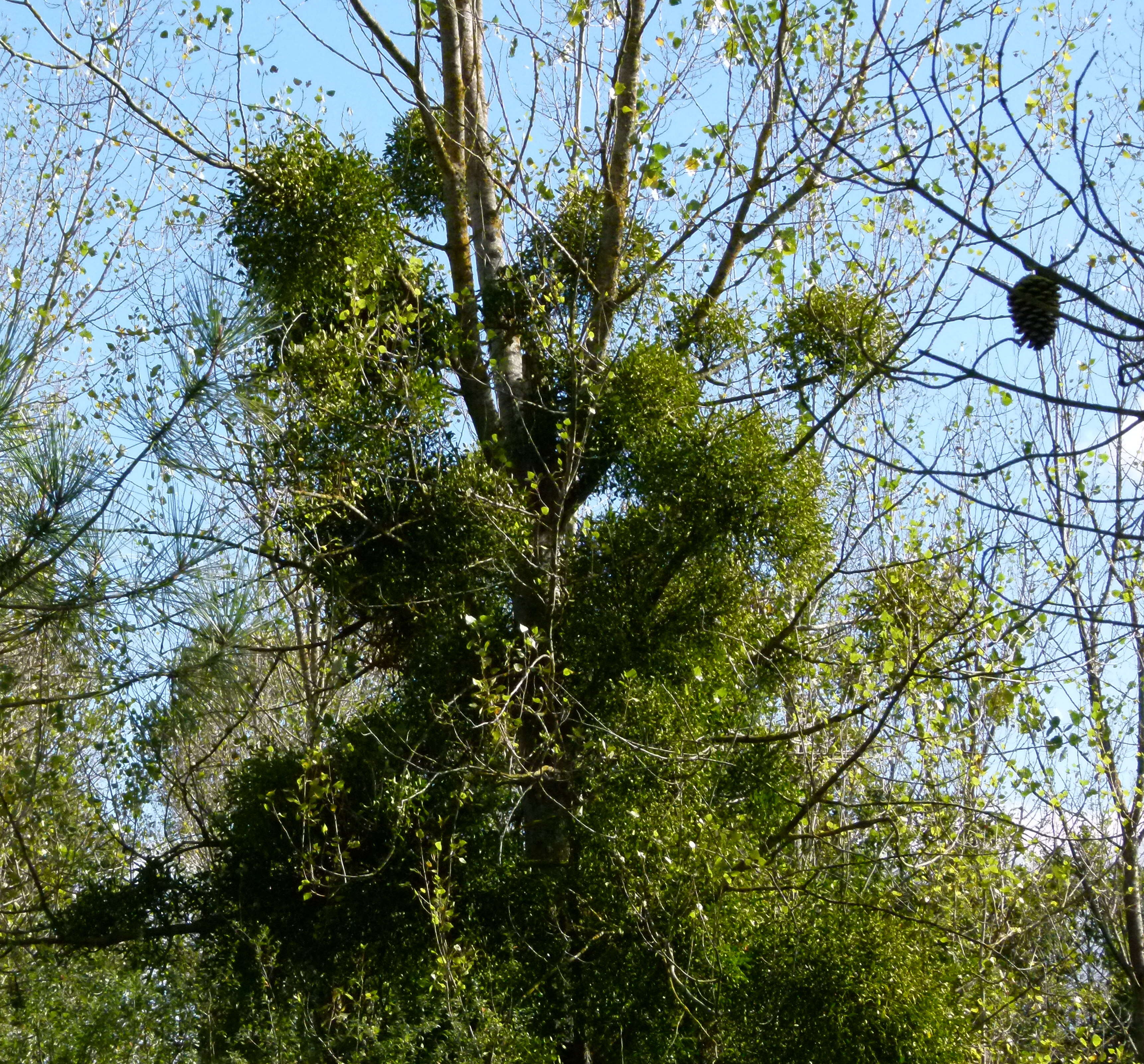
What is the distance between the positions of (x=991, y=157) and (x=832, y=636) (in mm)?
1871

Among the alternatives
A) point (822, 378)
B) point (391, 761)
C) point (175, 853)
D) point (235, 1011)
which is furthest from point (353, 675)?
point (822, 378)

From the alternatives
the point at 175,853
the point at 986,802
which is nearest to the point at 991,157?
the point at 986,802

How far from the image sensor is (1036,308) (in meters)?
1.86

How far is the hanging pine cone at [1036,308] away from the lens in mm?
1849

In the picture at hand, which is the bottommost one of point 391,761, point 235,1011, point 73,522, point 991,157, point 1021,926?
point 235,1011

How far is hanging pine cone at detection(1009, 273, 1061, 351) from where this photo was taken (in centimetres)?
185

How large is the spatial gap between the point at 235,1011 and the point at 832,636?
2.58m

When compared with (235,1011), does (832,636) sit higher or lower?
higher

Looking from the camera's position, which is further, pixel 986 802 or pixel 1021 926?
pixel 1021 926

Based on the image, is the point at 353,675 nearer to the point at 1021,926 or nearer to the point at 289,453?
the point at 289,453

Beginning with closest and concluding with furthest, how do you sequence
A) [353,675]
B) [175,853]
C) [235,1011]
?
[235,1011] → [175,853] → [353,675]

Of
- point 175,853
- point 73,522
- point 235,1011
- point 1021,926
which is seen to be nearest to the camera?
point 73,522

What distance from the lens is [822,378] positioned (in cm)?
464

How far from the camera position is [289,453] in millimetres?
4148
